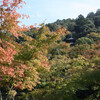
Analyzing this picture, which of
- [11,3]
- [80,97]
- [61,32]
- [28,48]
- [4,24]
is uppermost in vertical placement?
[11,3]

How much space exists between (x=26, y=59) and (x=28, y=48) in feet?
1.45

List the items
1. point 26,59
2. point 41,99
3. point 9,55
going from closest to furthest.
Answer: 1. point 9,55
2. point 26,59
3. point 41,99

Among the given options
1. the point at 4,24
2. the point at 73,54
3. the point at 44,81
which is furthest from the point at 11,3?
the point at 73,54

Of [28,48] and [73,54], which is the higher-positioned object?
[28,48]

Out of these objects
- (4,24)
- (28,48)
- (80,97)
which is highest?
(4,24)

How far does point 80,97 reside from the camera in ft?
16.5

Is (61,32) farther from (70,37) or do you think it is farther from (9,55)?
(70,37)

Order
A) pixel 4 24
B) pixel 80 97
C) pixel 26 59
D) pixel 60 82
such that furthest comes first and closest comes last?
pixel 60 82
pixel 80 97
pixel 26 59
pixel 4 24

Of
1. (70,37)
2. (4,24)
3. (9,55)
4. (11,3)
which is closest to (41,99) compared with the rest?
(9,55)

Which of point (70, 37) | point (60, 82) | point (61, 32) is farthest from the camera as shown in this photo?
point (70, 37)

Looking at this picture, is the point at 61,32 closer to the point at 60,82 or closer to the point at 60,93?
the point at 60,93

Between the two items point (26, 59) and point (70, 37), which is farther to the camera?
point (70, 37)

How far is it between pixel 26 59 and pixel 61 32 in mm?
1573

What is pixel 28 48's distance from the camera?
4258mm
